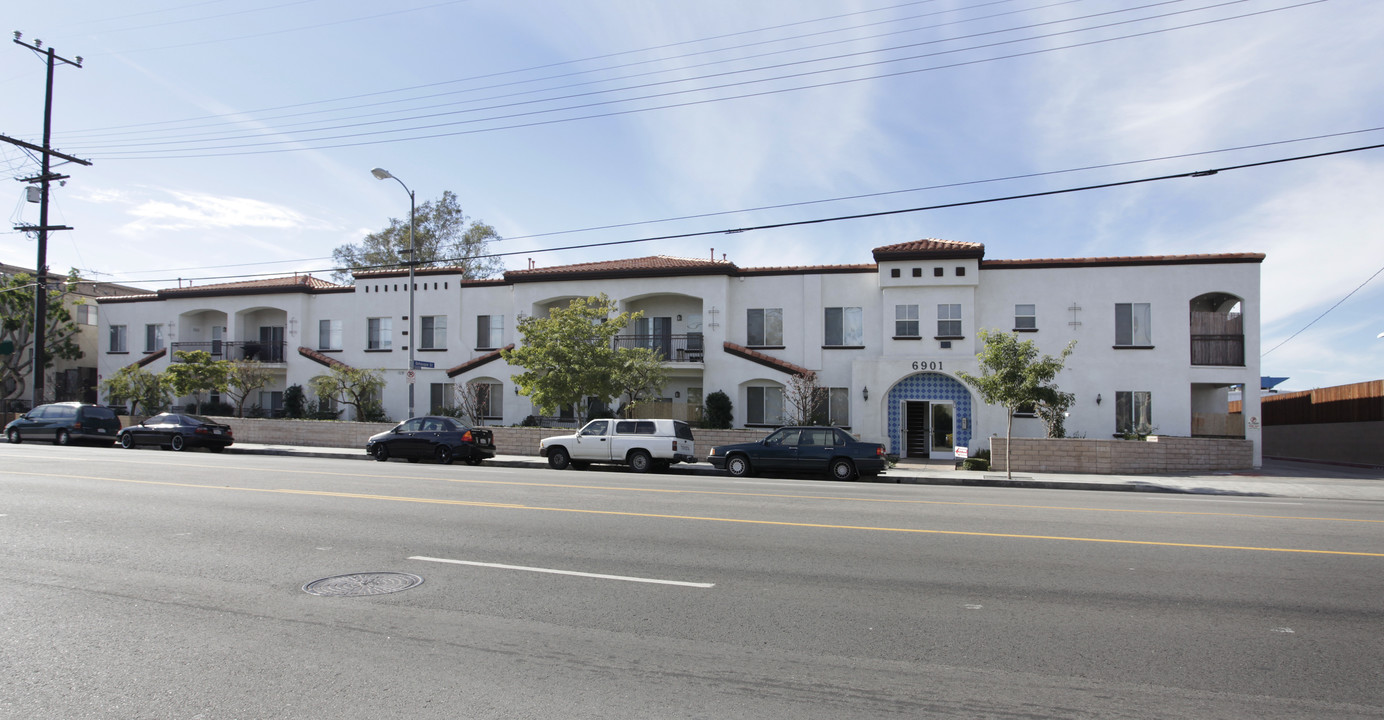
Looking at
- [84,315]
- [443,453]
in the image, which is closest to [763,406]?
[443,453]

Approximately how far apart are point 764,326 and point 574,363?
7856mm

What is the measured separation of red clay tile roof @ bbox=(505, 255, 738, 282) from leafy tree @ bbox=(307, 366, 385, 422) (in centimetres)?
685

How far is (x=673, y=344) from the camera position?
3061 centimetres

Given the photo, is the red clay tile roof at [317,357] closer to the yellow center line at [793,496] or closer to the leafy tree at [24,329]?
the leafy tree at [24,329]

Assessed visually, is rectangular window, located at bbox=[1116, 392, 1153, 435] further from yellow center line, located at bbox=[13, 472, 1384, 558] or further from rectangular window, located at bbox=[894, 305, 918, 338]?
yellow center line, located at bbox=[13, 472, 1384, 558]

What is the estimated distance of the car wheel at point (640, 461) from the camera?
21.4 metres

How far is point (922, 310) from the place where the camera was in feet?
89.3

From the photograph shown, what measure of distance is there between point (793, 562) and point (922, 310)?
67.9 ft

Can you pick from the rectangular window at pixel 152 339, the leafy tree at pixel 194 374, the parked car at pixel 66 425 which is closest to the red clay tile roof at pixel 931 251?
the leafy tree at pixel 194 374

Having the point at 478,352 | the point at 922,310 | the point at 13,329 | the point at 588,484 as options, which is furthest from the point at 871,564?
the point at 13,329

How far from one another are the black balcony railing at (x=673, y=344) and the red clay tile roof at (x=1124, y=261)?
33.5 ft

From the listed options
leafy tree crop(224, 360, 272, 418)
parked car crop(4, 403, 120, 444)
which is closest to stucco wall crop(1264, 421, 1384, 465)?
leafy tree crop(224, 360, 272, 418)

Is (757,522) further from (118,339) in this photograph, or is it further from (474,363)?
(118,339)

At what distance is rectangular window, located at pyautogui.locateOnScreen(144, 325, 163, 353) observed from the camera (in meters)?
38.7
